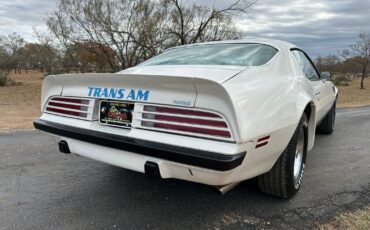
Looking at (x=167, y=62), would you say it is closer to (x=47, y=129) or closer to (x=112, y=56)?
(x=47, y=129)

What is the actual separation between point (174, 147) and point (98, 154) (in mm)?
806

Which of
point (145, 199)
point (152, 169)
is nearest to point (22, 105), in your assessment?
point (145, 199)

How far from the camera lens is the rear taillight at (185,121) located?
8.12 feet

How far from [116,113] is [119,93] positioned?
0.54ft

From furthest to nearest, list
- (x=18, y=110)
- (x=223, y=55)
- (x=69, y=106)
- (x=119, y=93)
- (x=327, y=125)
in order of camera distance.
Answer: (x=18, y=110) → (x=327, y=125) → (x=223, y=55) → (x=69, y=106) → (x=119, y=93)

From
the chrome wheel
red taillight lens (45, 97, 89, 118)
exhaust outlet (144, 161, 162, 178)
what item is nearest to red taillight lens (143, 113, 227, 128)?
exhaust outlet (144, 161, 162, 178)

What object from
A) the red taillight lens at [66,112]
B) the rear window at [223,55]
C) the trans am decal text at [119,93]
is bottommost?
the red taillight lens at [66,112]

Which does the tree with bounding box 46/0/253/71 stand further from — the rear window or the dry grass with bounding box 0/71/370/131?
the rear window

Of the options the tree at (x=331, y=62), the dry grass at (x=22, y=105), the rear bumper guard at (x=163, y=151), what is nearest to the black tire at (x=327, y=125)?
the rear bumper guard at (x=163, y=151)

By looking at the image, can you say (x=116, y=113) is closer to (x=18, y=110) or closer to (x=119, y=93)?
(x=119, y=93)

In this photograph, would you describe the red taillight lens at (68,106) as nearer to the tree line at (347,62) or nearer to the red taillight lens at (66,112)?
the red taillight lens at (66,112)

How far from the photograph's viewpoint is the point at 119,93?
2887 millimetres

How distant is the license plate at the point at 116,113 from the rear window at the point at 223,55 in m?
0.96

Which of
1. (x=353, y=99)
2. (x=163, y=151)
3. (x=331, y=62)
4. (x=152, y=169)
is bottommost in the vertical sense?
(x=353, y=99)
